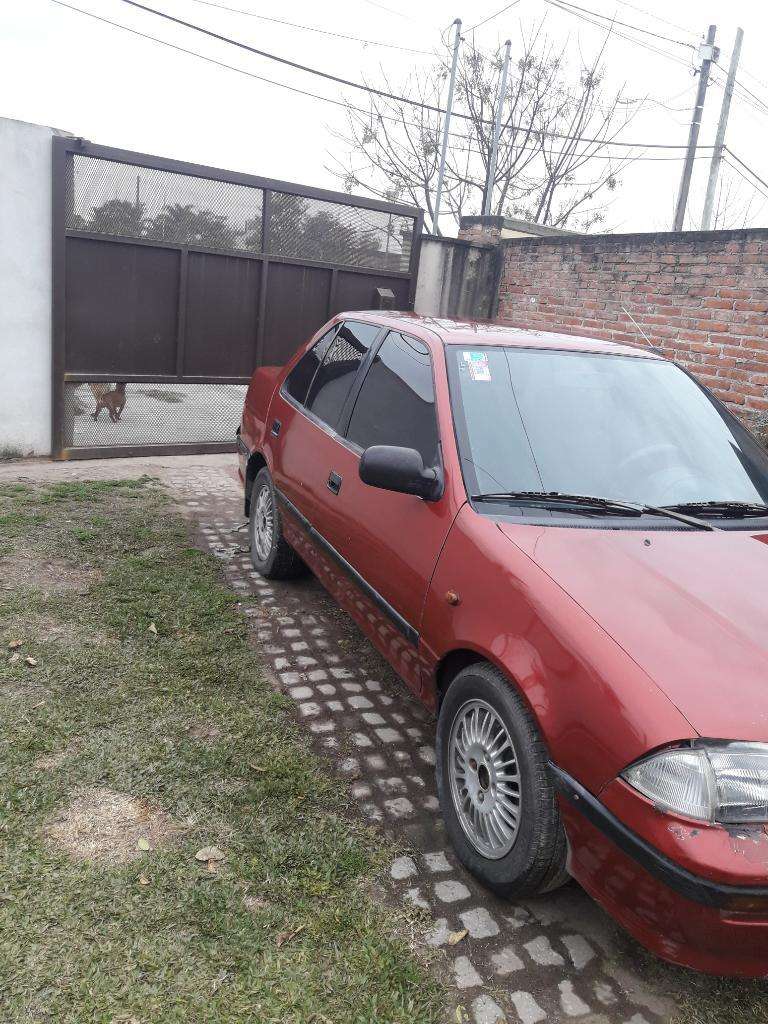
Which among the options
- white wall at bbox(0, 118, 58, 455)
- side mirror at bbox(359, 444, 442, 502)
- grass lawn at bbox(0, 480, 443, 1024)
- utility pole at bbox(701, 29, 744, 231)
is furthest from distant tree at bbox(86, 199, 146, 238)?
utility pole at bbox(701, 29, 744, 231)

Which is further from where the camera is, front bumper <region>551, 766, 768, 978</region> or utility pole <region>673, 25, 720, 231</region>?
utility pole <region>673, 25, 720, 231</region>

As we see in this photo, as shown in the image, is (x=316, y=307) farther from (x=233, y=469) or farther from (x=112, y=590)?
(x=112, y=590)

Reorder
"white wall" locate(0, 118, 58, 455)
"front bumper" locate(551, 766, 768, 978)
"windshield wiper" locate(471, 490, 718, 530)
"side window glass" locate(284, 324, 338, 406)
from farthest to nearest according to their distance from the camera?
"white wall" locate(0, 118, 58, 455)
"side window glass" locate(284, 324, 338, 406)
"windshield wiper" locate(471, 490, 718, 530)
"front bumper" locate(551, 766, 768, 978)

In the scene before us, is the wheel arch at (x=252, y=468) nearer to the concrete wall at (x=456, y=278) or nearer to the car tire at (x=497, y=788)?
the car tire at (x=497, y=788)

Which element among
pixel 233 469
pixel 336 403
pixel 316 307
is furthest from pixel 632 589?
pixel 316 307

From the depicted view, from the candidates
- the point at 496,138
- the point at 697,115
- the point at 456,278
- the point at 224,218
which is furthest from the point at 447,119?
the point at 224,218

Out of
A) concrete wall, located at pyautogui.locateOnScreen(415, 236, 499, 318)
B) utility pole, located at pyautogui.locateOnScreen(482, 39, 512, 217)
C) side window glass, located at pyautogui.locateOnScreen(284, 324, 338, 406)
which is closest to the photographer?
side window glass, located at pyautogui.locateOnScreen(284, 324, 338, 406)

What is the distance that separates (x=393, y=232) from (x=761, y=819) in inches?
330

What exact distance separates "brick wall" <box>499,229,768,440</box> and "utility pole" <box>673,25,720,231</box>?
12.4 metres

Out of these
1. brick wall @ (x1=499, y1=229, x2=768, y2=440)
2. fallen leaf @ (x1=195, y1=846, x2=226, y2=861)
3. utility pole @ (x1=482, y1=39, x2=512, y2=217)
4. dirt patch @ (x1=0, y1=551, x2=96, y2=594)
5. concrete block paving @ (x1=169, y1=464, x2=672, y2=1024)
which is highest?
utility pole @ (x1=482, y1=39, x2=512, y2=217)

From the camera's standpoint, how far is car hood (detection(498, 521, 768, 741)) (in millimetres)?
1985

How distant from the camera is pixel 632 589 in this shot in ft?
7.68

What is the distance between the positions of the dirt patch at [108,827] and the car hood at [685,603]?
5.25ft

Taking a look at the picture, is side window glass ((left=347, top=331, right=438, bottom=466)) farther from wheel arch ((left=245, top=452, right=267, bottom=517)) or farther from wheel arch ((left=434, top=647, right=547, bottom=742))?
wheel arch ((left=245, top=452, right=267, bottom=517))
